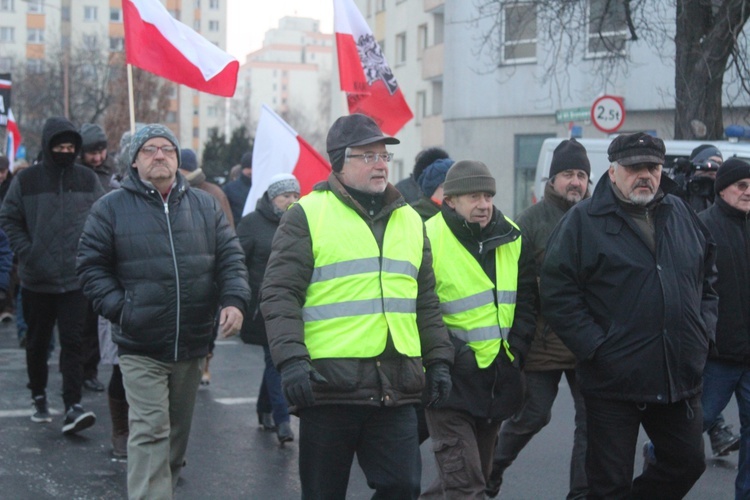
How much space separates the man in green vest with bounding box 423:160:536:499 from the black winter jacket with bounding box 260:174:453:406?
1.90 ft

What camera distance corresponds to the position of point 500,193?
98.7 ft

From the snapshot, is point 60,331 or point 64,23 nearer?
point 60,331

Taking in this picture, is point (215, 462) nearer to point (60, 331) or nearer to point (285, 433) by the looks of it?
point (285, 433)

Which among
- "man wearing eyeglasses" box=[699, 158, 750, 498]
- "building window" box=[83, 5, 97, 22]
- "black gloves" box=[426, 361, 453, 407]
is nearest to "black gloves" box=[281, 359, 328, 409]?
"black gloves" box=[426, 361, 453, 407]

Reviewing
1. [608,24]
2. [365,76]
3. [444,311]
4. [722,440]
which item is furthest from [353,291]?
[608,24]

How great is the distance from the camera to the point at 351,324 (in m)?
4.47

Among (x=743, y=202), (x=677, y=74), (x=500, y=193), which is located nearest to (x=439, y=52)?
(x=500, y=193)

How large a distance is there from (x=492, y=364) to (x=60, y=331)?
144 inches

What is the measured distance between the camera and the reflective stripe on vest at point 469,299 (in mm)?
5301

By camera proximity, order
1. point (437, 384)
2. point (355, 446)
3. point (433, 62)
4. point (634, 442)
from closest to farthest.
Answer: point (355, 446) → point (437, 384) → point (634, 442) → point (433, 62)

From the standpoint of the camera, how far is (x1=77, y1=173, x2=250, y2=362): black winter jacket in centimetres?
549

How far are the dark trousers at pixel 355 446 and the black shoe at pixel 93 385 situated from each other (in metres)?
5.38

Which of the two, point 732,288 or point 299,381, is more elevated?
point 732,288

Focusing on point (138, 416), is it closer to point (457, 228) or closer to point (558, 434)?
point (457, 228)
